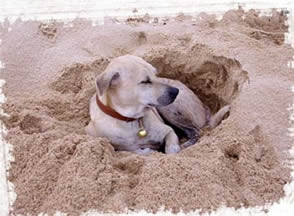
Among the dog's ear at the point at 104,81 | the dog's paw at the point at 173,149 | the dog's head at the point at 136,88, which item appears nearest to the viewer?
the dog's ear at the point at 104,81

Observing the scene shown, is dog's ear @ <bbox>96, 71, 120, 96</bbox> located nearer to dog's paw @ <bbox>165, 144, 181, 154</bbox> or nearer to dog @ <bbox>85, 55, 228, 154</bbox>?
dog @ <bbox>85, 55, 228, 154</bbox>

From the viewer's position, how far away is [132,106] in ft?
12.8

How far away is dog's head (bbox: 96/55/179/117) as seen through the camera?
3852 mm

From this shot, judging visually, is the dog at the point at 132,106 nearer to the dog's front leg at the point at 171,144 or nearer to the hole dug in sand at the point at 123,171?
the dog's front leg at the point at 171,144

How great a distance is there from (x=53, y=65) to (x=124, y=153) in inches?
52.9

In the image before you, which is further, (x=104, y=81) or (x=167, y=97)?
(x=167, y=97)

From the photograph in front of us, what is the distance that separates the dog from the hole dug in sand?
22cm

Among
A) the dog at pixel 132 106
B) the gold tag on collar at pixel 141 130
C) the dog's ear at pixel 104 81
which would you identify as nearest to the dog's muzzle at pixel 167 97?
the dog at pixel 132 106

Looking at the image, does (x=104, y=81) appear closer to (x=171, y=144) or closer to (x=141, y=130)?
(x=141, y=130)

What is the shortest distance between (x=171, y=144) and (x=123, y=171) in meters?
0.75

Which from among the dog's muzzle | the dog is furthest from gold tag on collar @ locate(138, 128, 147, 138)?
the dog's muzzle

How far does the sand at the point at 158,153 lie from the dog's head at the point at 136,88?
1.28ft

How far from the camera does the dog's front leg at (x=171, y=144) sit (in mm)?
4004

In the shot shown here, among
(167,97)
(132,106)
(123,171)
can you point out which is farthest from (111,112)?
(123,171)
